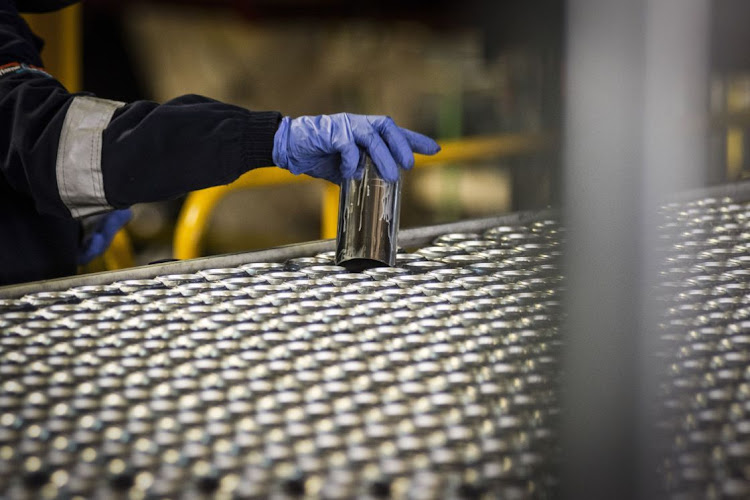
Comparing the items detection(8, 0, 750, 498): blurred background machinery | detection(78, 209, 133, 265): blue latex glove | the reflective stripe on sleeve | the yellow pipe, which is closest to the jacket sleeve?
the reflective stripe on sleeve

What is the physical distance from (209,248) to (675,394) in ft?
15.4

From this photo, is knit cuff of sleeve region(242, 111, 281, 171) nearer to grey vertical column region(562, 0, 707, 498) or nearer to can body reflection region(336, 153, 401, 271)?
can body reflection region(336, 153, 401, 271)

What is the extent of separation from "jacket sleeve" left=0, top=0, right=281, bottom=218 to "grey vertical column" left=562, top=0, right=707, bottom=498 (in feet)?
3.13

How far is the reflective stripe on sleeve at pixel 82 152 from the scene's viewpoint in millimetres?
1376

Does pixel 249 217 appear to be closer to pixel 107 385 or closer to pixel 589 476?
pixel 107 385

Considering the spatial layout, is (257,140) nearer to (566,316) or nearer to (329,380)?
(329,380)

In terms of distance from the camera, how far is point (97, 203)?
142 centimetres

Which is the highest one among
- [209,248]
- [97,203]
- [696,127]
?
[696,127]

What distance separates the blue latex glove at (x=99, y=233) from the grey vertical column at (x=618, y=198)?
171 centimetres

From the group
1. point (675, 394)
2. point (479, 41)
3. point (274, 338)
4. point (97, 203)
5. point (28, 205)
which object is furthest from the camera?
point (479, 41)

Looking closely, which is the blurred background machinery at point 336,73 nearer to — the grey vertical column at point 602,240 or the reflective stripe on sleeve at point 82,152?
the reflective stripe on sleeve at point 82,152

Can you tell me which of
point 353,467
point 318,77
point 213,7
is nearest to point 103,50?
point 213,7

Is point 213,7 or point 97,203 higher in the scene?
point 213,7

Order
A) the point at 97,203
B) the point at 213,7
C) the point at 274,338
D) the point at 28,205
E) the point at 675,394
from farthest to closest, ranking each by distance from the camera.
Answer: the point at 213,7
the point at 28,205
the point at 97,203
the point at 274,338
the point at 675,394
